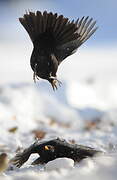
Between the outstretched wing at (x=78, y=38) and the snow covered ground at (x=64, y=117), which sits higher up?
the outstretched wing at (x=78, y=38)

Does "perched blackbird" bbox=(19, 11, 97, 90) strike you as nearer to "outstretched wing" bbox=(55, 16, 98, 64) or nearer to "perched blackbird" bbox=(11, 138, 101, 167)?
"outstretched wing" bbox=(55, 16, 98, 64)

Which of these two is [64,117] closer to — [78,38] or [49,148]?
[78,38]

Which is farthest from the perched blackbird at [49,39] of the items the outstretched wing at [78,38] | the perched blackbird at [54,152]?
the perched blackbird at [54,152]

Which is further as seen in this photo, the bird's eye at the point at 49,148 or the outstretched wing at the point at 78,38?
the outstretched wing at the point at 78,38

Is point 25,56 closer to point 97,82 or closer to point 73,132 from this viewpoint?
point 97,82

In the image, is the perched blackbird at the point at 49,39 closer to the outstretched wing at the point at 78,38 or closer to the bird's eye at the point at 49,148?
the outstretched wing at the point at 78,38

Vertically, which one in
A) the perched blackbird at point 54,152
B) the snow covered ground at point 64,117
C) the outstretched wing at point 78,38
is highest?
the outstretched wing at point 78,38

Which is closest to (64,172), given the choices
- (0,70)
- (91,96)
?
Answer: (91,96)

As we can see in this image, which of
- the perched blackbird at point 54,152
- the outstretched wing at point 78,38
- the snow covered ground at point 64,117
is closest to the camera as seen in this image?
the snow covered ground at point 64,117
